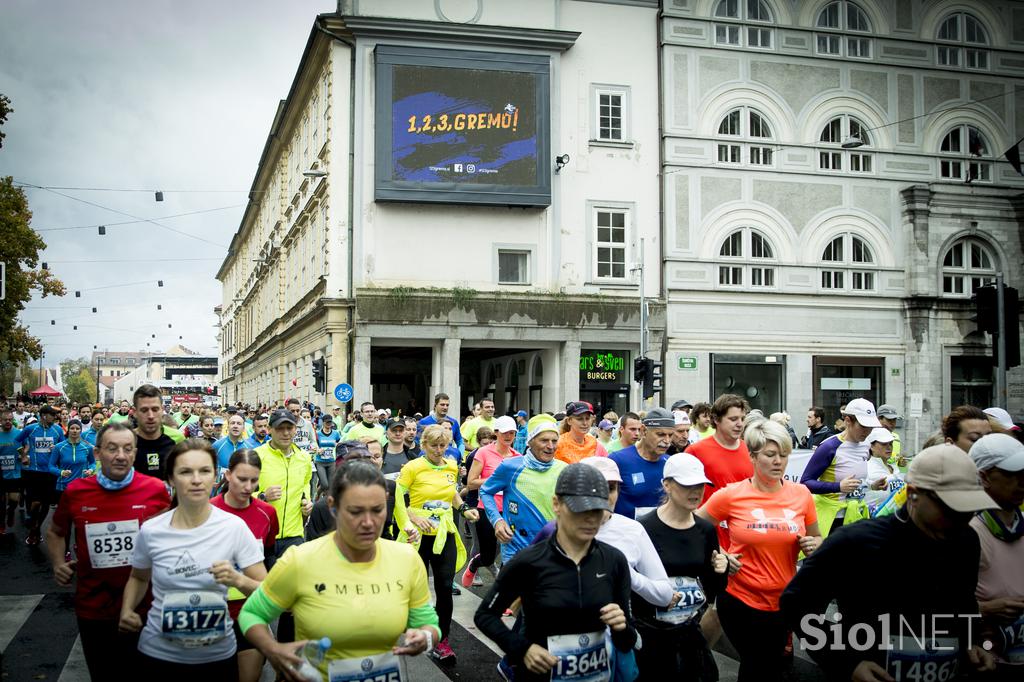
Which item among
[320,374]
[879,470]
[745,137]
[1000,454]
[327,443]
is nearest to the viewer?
[1000,454]

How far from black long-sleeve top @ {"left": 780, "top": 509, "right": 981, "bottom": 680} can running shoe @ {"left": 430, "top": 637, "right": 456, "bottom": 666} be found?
4157 mm

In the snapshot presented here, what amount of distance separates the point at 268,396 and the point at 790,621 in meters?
50.8

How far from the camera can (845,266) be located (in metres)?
33.2

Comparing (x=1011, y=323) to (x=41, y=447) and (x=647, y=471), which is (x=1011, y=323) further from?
(x=41, y=447)

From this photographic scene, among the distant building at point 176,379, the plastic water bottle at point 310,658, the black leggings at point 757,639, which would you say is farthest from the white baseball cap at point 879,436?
the distant building at point 176,379

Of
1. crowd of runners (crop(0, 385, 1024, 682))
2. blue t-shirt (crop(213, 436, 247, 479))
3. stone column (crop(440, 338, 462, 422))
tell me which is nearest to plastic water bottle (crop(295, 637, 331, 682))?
crowd of runners (crop(0, 385, 1024, 682))

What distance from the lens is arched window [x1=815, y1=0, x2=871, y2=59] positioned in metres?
33.5

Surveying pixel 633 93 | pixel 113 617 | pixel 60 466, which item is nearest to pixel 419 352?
pixel 633 93

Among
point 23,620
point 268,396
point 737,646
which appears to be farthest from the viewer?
point 268,396

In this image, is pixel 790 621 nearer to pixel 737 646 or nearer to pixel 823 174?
pixel 737 646

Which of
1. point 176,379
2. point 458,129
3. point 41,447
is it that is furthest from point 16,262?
point 176,379

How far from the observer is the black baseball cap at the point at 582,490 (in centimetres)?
428

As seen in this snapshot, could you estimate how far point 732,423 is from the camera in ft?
25.2

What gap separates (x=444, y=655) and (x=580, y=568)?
3.74 metres
